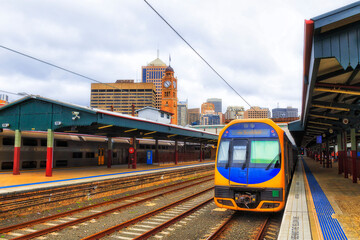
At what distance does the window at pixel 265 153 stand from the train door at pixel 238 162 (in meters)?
0.26

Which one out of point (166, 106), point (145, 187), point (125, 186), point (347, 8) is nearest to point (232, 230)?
point (347, 8)

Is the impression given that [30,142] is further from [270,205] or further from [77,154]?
[270,205]

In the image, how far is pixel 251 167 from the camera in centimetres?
895

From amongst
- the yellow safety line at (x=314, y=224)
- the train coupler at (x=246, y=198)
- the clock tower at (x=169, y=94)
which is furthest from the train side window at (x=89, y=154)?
the clock tower at (x=169, y=94)

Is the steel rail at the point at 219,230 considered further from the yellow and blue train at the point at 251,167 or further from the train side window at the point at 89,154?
the train side window at the point at 89,154

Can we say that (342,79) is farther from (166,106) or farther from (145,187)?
(166,106)

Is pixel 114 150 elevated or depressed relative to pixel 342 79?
depressed

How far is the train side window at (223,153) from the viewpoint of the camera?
30.8ft

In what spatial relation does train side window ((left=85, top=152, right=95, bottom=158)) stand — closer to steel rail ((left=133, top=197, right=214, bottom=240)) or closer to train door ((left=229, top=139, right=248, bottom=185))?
steel rail ((left=133, top=197, right=214, bottom=240))

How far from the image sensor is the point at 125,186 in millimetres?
16688

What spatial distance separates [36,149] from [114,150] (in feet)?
33.2

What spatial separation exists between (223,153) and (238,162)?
621 mm

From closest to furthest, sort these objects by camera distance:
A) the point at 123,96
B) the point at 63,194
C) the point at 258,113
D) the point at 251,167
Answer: the point at 251,167 < the point at 63,194 < the point at 258,113 < the point at 123,96

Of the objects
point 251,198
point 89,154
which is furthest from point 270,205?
point 89,154
